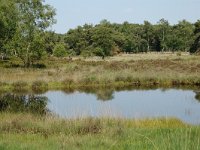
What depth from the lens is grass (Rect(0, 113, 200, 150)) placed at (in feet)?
35.2

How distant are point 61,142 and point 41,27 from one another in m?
55.8

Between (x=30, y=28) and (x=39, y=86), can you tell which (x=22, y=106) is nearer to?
(x=39, y=86)

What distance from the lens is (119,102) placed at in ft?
99.9

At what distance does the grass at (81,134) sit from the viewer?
1072 cm

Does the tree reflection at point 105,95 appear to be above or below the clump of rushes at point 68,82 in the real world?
below

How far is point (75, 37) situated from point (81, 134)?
110m

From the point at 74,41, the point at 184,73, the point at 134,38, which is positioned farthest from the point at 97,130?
the point at 134,38

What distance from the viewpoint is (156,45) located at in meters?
139

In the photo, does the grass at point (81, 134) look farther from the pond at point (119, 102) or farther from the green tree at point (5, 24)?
the green tree at point (5, 24)

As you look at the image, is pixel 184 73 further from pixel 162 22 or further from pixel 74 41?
pixel 162 22

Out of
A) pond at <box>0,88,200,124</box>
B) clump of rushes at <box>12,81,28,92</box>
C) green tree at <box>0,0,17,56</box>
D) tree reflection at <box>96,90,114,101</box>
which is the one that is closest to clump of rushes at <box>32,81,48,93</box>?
clump of rushes at <box>12,81,28,92</box>

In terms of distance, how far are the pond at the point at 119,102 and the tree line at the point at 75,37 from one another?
18.3 ft

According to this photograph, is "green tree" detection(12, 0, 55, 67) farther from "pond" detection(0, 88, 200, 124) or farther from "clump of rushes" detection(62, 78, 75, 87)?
"pond" detection(0, 88, 200, 124)

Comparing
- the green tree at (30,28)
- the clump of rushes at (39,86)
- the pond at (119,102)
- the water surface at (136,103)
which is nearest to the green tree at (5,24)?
the pond at (119,102)
